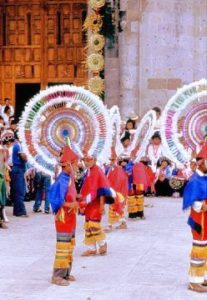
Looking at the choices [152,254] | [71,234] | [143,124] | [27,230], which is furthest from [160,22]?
[71,234]

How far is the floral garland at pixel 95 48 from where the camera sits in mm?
21984

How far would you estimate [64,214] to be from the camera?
32.9 ft

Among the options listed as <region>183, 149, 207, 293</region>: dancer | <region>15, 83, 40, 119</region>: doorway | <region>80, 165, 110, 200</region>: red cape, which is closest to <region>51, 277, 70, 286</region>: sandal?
<region>183, 149, 207, 293</region>: dancer

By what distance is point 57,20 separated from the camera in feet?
77.8

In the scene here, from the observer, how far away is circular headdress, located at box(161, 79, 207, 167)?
1048 cm

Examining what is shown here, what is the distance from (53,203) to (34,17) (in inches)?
574

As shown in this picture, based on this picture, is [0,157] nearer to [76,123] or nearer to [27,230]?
[27,230]

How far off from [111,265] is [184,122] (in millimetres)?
2104

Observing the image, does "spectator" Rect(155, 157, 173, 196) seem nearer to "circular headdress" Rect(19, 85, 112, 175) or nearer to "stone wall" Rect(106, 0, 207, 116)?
"stone wall" Rect(106, 0, 207, 116)

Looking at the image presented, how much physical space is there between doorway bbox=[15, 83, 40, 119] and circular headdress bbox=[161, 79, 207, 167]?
13.5m

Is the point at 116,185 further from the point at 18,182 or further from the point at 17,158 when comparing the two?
the point at 18,182

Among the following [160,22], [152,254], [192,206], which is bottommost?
[152,254]

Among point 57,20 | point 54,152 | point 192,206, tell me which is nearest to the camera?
point 192,206

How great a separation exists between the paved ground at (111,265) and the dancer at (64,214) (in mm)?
203
